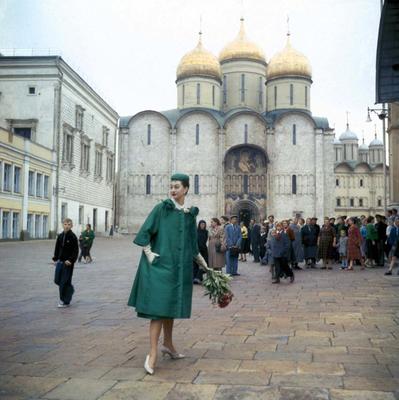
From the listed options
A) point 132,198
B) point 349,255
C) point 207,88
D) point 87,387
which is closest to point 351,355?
point 87,387

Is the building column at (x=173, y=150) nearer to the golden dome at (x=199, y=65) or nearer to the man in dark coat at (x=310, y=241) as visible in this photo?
the golden dome at (x=199, y=65)

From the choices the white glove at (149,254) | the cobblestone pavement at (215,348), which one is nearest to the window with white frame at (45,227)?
the cobblestone pavement at (215,348)

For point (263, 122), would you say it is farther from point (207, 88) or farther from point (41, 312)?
point (41, 312)

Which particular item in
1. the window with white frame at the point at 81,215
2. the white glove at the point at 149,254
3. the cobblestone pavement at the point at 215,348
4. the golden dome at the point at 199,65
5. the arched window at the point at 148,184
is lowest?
the cobblestone pavement at the point at 215,348

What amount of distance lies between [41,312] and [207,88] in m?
47.9

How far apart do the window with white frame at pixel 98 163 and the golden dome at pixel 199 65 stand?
12989 mm

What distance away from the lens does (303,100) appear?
53969 mm

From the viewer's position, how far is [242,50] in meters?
56.8

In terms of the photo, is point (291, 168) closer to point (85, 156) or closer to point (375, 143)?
point (85, 156)

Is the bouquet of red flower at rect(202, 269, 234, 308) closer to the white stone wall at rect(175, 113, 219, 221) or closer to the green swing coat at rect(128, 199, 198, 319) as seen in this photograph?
the green swing coat at rect(128, 199, 198, 319)

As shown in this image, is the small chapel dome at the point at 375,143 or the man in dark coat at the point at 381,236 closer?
the man in dark coat at the point at 381,236

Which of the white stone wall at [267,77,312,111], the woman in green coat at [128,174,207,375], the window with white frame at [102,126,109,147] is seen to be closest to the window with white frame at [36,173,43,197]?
the window with white frame at [102,126,109,147]

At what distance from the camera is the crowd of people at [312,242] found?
1312 cm

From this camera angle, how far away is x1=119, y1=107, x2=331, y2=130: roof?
5119cm
